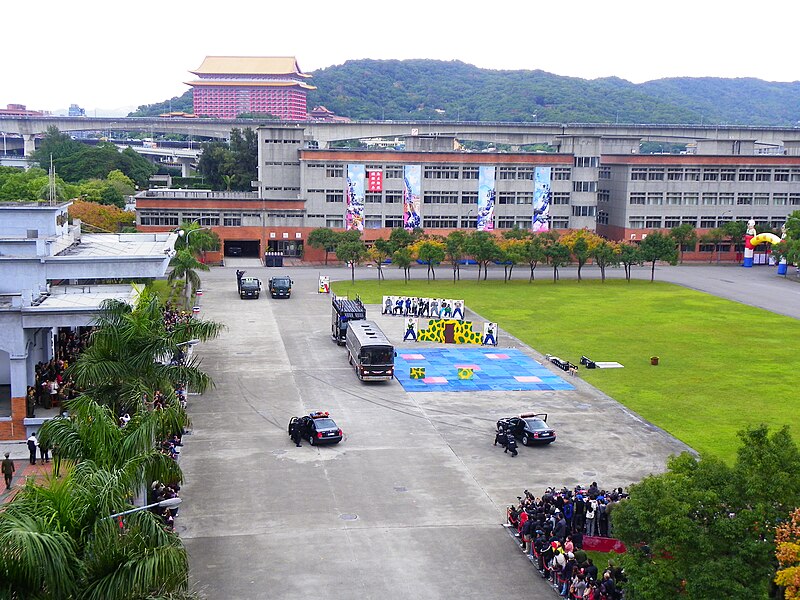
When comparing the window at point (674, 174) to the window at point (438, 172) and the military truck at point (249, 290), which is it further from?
the military truck at point (249, 290)

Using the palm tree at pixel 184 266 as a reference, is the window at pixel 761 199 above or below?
above

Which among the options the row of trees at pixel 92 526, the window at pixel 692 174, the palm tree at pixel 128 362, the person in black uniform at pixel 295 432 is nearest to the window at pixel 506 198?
the window at pixel 692 174

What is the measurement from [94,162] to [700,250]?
9276 centimetres

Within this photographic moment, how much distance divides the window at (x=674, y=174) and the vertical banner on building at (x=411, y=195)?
30414 mm

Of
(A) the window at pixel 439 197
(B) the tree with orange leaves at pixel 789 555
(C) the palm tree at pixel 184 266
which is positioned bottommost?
(B) the tree with orange leaves at pixel 789 555

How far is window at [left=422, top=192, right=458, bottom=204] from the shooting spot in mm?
105562

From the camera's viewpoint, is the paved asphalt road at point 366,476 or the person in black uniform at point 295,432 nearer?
the paved asphalt road at point 366,476

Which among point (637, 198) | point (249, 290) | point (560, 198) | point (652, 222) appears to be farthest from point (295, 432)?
point (652, 222)

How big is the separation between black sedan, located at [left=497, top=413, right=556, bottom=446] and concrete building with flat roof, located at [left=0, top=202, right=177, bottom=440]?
1587 centimetres

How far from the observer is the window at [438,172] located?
345 ft

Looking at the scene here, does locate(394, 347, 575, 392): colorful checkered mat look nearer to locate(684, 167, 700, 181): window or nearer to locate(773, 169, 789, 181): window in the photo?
locate(684, 167, 700, 181): window

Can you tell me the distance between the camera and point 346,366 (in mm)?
51844

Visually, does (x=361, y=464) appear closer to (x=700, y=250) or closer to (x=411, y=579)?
(x=411, y=579)

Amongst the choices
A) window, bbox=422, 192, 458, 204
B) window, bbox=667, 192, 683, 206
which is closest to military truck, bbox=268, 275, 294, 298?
window, bbox=422, 192, 458, 204
